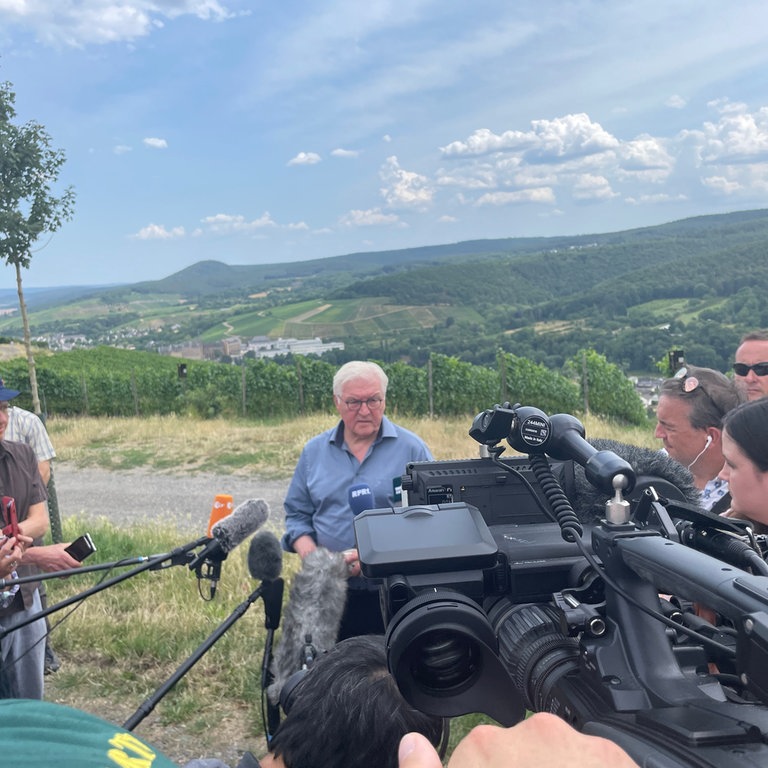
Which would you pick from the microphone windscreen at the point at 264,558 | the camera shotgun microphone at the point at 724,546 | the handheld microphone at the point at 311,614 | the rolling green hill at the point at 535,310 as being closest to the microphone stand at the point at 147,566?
the microphone windscreen at the point at 264,558

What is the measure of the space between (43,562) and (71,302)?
431ft

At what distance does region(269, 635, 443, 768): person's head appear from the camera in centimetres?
148

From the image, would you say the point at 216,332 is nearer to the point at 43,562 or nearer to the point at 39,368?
the point at 39,368

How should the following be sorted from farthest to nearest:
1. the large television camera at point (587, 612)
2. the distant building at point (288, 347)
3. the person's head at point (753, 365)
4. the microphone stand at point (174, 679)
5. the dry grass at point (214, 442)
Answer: the distant building at point (288, 347) → the dry grass at point (214, 442) → the person's head at point (753, 365) → the microphone stand at point (174, 679) → the large television camera at point (587, 612)

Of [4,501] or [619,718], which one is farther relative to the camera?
[4,501]

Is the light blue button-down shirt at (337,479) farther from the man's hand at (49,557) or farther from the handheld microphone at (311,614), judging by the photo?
the man's hand at (49,557)

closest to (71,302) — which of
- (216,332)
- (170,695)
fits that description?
(216,332)

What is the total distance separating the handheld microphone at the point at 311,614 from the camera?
2404 millimetres

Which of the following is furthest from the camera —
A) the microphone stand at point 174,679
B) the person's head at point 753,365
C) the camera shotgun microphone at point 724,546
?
the person's head at point 753,365

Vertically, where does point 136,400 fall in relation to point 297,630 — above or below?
below

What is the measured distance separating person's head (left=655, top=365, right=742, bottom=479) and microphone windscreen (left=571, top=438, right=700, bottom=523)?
1.76 m

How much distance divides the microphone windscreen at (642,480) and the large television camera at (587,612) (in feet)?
0.04

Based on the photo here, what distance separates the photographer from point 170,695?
158 inches

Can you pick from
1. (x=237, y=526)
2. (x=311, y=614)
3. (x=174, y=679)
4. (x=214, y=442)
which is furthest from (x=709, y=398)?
(x=214, y=442)
